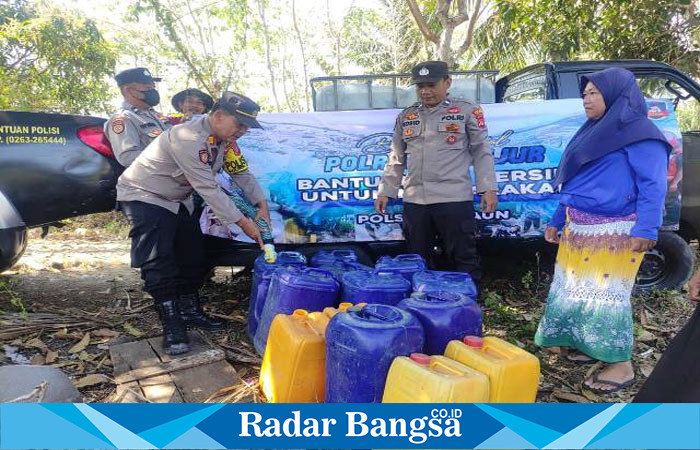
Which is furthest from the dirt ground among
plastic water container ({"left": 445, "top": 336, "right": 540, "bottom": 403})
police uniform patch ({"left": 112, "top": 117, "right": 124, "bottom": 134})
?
police uniform patch ({"left": 112, "top": 117, "right": 124, "bottom": 134})

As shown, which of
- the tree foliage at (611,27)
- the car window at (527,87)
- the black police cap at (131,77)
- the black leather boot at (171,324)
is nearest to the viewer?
the black leather boot at (171,324)

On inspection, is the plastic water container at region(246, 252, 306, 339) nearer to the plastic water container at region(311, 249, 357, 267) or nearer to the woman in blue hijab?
the plastic water container at region(311, 249, 357, 267)

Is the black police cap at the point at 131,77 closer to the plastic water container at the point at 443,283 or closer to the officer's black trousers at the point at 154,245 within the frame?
the officer's black trousers at the point at 154,245

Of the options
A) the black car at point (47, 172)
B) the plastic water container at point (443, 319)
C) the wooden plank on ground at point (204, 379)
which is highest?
the black car at point (47, 172)

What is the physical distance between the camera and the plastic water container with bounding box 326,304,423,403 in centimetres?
192

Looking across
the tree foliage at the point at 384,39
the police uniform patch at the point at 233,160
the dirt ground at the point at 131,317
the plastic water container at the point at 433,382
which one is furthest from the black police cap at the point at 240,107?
the tree foliage at the point at 384,39

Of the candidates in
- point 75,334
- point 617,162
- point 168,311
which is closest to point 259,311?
point 168,311

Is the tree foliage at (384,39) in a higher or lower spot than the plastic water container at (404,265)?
higher

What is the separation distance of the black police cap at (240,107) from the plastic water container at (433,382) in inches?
61.6

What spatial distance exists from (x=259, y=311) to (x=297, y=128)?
1.37m

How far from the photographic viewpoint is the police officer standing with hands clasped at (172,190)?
2.72 m

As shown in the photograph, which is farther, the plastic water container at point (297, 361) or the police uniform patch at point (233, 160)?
the police uniform patch at point (233, 160)

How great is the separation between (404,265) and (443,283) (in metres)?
0.39

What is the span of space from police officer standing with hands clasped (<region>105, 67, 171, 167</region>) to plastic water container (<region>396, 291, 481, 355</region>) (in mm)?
2162
